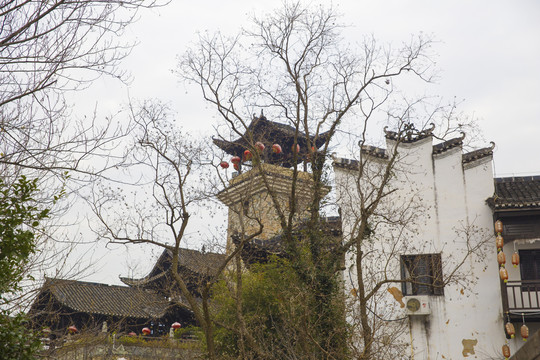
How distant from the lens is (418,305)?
14047 millimetres

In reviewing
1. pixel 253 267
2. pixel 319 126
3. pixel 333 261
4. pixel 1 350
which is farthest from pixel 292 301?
pixel 1 350

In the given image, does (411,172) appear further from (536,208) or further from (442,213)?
(536,208)

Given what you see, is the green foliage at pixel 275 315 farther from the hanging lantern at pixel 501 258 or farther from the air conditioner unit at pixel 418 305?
the hanging lantern at pixel 501 258

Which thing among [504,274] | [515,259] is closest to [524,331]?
[504,274]

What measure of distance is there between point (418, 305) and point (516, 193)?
3.74 m

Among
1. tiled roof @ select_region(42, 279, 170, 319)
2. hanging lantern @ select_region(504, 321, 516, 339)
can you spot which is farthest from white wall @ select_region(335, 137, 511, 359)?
tiled roof @ select_region(42, 279, 170, 319)

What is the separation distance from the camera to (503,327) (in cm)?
1370

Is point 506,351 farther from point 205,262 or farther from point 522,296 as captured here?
point 205,262

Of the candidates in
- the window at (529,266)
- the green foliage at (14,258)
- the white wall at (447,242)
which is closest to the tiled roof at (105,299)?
the white wall at (447,242)

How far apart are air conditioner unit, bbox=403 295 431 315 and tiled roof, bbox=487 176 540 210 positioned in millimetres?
2749

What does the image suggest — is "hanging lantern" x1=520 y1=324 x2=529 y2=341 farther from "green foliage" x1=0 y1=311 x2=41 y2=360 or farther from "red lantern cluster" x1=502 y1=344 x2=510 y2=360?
"green foliage" x1=0 y1=311 x2=41 y2=360

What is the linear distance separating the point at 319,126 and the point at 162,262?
17651mm

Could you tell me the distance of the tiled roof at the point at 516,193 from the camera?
45.6 feet

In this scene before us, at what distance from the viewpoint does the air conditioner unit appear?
46.0 ft
